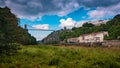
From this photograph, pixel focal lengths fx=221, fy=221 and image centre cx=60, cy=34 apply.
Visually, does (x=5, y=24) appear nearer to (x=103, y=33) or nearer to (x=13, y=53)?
(x=13, y=53)

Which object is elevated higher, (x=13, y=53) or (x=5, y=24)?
(x=5, y=24)

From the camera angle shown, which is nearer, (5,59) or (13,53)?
(5,59)

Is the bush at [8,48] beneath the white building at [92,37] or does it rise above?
beneath

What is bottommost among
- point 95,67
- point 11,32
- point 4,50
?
point 95,67

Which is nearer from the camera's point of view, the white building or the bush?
the bush

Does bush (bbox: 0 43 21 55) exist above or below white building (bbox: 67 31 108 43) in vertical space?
below

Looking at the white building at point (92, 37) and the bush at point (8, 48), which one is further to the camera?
the white building at point (92, 37)

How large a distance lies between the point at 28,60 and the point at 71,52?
3.69 m

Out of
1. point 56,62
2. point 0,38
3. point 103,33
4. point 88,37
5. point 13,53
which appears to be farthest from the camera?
point 88,37

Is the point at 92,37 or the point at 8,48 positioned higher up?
the point at 92,37

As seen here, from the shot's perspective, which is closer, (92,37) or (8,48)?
(8,48)

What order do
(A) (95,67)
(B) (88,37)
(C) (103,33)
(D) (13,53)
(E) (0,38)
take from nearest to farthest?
(A) (95,67) → (E) (0,38) → (D) (13,53) → (C) (103,33) → (B) (88,37)

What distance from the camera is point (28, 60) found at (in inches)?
534

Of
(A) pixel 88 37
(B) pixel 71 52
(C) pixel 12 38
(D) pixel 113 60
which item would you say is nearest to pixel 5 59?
(C) pixel 12 38
